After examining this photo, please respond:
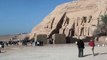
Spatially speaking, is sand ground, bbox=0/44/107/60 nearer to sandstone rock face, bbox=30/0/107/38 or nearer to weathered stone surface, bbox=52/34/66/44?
weathered stone surface, bbox=52/34/66/44

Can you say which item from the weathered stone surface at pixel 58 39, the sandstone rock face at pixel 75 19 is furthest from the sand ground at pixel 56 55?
the sandstone rock face at pixel 75 19

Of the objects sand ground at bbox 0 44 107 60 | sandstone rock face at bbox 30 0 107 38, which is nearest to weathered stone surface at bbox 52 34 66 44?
sandstone rock face at bbox 30 0 107 38

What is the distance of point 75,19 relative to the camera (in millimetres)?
86375

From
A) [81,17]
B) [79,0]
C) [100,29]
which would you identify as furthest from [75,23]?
[100,29]

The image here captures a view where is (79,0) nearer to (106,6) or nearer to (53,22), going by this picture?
(53,22)

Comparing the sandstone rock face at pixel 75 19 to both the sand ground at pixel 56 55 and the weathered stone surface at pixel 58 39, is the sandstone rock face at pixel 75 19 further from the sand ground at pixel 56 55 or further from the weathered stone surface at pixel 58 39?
the sand ground at pixel 56 55

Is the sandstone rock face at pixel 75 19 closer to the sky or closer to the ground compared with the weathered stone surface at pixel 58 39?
closer to the sky

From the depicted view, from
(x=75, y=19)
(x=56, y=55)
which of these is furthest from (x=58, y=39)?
(x=75, y=19)

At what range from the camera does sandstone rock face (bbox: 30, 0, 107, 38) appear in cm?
7712

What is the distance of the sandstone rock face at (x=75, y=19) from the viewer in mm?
77125

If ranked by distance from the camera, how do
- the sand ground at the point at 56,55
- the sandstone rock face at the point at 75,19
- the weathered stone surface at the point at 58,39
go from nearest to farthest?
the sand ground at the point at 56,55, the weathered stone surface at the point at 58,39, the sandstone rock face at the point at 75,19

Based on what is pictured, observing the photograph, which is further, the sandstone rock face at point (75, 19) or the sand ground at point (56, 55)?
the sandstone rock face at point (75, 19)

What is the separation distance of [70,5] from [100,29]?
32624 mm

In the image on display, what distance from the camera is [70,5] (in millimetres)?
95188
